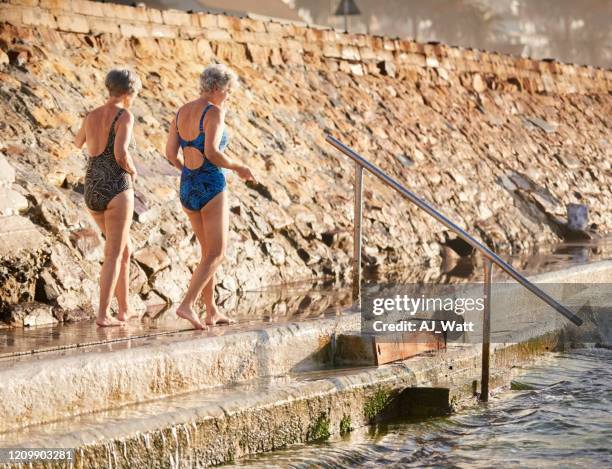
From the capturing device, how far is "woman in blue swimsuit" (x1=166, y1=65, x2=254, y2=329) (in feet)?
23.8

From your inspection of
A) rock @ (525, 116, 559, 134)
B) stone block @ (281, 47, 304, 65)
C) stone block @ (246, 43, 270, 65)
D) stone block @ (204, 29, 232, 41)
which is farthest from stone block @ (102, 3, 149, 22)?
rock @ (525, 116, 559, 134)

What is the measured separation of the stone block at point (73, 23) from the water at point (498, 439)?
6.60m

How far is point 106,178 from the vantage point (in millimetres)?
7367

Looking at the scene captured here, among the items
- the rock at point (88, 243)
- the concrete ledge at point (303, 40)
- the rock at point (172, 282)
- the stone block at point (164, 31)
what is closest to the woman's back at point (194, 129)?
the rock at point (88, 243)

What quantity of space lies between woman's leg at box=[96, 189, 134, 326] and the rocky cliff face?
0.80m

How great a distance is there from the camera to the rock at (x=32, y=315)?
785cm

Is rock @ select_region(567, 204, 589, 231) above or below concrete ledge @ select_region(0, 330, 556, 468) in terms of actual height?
above

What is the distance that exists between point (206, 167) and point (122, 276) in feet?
2.92

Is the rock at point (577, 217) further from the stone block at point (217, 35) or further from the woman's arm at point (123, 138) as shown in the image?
the woman's arm at point (123, 138)

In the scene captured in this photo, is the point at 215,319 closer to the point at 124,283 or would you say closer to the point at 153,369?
the point at 124,283

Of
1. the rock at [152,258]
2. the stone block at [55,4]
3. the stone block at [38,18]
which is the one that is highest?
the stone block at [55,4]

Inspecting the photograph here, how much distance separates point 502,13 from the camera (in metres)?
44.7

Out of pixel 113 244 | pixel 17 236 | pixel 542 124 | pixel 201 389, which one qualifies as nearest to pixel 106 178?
pixel 113 244

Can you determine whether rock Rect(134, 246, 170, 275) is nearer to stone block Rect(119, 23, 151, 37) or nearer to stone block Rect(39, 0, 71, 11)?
stone block Rect(39, 0, 71, 11)
